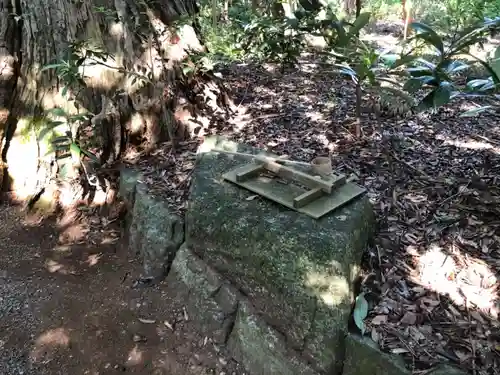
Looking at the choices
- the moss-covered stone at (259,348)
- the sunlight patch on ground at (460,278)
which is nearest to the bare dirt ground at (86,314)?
the moss-covered stone at (259,348)

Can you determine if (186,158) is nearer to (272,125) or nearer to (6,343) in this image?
(272,125)

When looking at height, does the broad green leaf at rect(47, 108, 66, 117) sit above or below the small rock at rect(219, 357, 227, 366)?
above

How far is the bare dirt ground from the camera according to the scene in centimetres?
225

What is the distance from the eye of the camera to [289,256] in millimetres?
1967

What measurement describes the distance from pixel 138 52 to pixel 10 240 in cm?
164

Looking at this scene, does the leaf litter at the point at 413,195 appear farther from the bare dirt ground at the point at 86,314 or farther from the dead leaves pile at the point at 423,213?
the bare dirt ground at the point at 86,314

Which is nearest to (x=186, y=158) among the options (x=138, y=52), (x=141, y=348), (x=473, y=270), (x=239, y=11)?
(x=138, y=52)

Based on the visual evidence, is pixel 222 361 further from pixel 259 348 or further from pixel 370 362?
pixel 370 362

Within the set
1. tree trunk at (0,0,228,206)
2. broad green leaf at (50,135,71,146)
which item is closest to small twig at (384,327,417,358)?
tree trunk at (0,0,228,206)

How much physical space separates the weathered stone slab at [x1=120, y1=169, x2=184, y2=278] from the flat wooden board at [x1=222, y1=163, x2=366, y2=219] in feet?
1.60

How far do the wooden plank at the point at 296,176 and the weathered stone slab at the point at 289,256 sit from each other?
162mm

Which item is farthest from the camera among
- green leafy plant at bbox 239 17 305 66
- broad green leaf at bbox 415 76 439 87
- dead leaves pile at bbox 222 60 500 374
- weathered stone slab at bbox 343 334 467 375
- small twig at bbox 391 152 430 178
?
green leafy plant at bbox 239 17 305 66

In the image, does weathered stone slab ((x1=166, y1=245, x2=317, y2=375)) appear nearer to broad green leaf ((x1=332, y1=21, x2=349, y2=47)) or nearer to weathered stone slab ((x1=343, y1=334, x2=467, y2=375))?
weathered stone slab ((x1=343, y1=334, x2=467, y2=375))

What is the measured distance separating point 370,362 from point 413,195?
3.53ft
